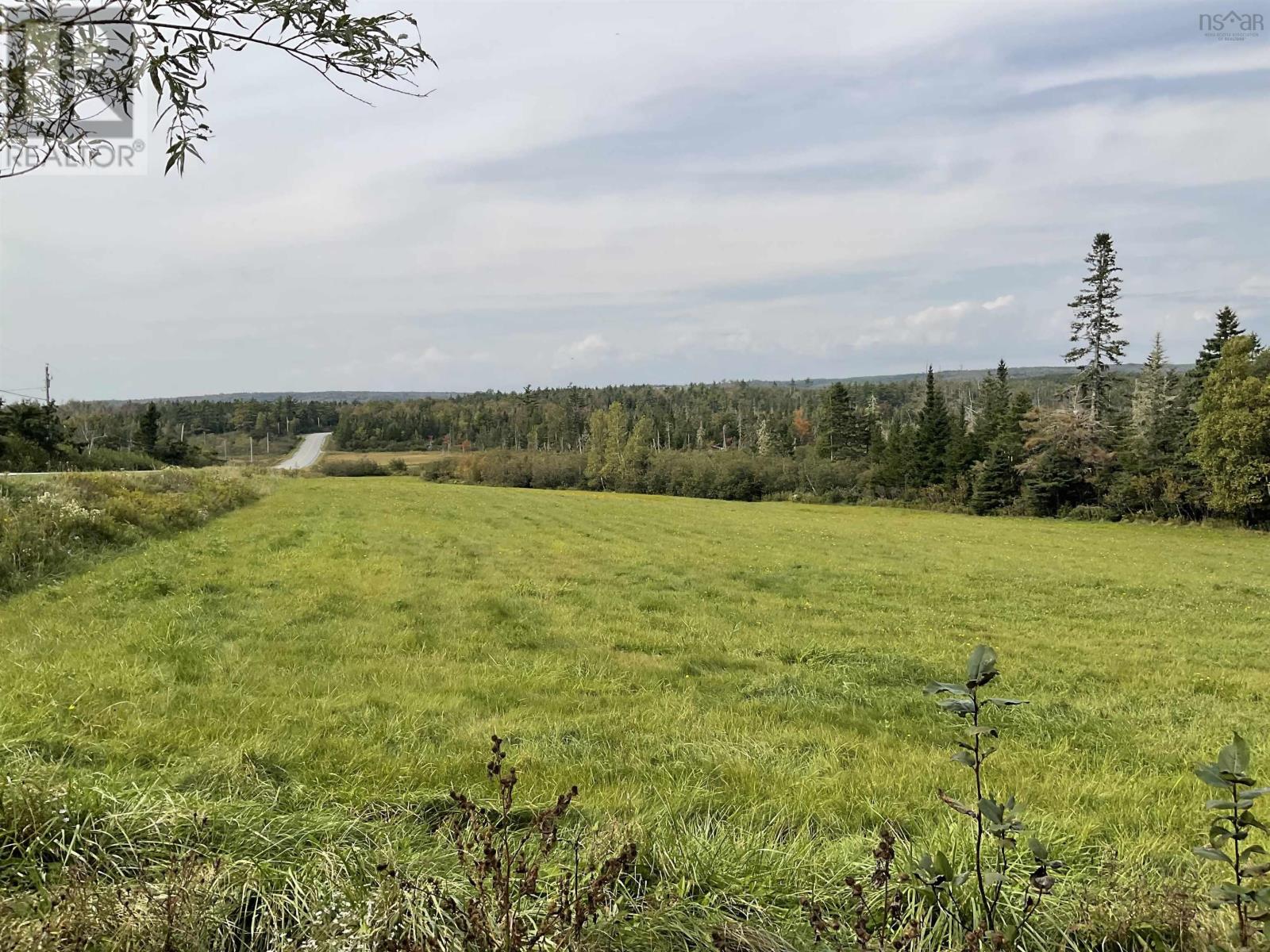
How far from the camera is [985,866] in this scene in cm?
305

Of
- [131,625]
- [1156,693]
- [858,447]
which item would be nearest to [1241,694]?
[1156,693]

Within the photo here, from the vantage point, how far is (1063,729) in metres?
6.85

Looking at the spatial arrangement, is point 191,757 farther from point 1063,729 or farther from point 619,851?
point 1063,729

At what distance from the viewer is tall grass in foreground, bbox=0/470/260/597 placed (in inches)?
438

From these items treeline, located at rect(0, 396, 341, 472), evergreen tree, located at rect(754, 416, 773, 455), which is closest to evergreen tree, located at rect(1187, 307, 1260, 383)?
evergreen tree, located at rect(754, 416, 773, 455)

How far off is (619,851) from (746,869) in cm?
55

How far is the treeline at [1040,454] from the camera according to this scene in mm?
37219

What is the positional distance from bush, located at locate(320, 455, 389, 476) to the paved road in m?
5.24

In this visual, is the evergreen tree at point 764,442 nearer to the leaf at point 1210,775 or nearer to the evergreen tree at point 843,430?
the evergreen tree at point 843,430

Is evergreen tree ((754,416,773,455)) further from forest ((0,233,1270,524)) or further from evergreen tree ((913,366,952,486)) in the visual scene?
evergreen tree ((913,366,952,486))

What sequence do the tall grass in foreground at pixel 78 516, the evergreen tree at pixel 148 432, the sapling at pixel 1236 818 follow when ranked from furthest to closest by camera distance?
1. the evergreen tree at pixel 148 432
2. the tall grass in foreground at pixel 78 516
3. the sapling at pixel 1236 818

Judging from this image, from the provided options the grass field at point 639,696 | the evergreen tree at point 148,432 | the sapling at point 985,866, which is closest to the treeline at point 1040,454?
the grass field at point 639,696

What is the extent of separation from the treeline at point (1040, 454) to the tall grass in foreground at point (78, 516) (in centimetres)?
4658

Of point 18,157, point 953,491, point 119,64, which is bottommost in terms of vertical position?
point 953,491
